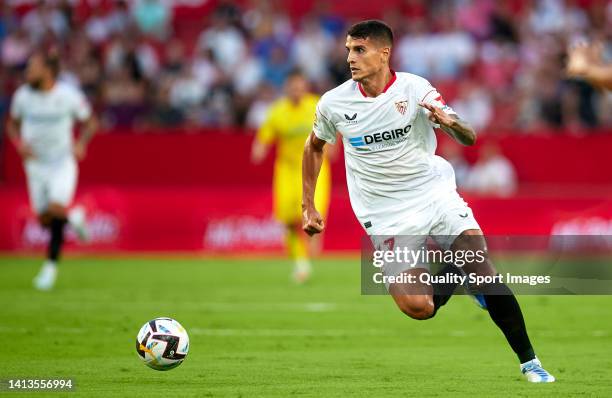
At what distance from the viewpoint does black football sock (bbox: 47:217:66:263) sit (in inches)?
664

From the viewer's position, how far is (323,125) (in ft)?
31.6

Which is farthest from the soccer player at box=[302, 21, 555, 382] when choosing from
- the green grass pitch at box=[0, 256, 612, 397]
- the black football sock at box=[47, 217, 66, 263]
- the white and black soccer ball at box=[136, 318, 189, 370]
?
the black football sock at box=[47, 217, 66, 263]

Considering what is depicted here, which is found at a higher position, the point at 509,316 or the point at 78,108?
the point at 78,108

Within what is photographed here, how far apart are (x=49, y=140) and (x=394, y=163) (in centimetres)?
921

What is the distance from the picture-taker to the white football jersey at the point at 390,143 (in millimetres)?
9289

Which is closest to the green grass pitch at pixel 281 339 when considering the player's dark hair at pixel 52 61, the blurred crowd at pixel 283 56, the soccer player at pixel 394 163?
the soccer player at pixel 394 163

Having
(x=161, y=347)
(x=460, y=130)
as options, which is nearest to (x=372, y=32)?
(x=460, y=130)

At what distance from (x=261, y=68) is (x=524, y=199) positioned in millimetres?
6928

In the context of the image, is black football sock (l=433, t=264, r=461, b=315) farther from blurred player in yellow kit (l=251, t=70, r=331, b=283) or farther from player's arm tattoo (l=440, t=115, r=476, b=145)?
blurred player in yellow kit (l=251, t=70, r=331, b=283)

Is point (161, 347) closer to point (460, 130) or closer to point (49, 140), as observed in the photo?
point (460, 130)

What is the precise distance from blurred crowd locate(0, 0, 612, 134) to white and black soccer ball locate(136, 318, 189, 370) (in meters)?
14.8

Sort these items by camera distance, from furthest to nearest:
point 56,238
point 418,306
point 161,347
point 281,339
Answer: point 56,238 < point 281,339 < point 161,347 < point 418,306

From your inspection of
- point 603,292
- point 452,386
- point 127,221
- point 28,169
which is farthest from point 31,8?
point 452,386

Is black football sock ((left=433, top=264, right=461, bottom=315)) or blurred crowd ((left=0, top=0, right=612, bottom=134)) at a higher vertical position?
blurred crowd ((left=0, top=0, right=612, bottom=134))
